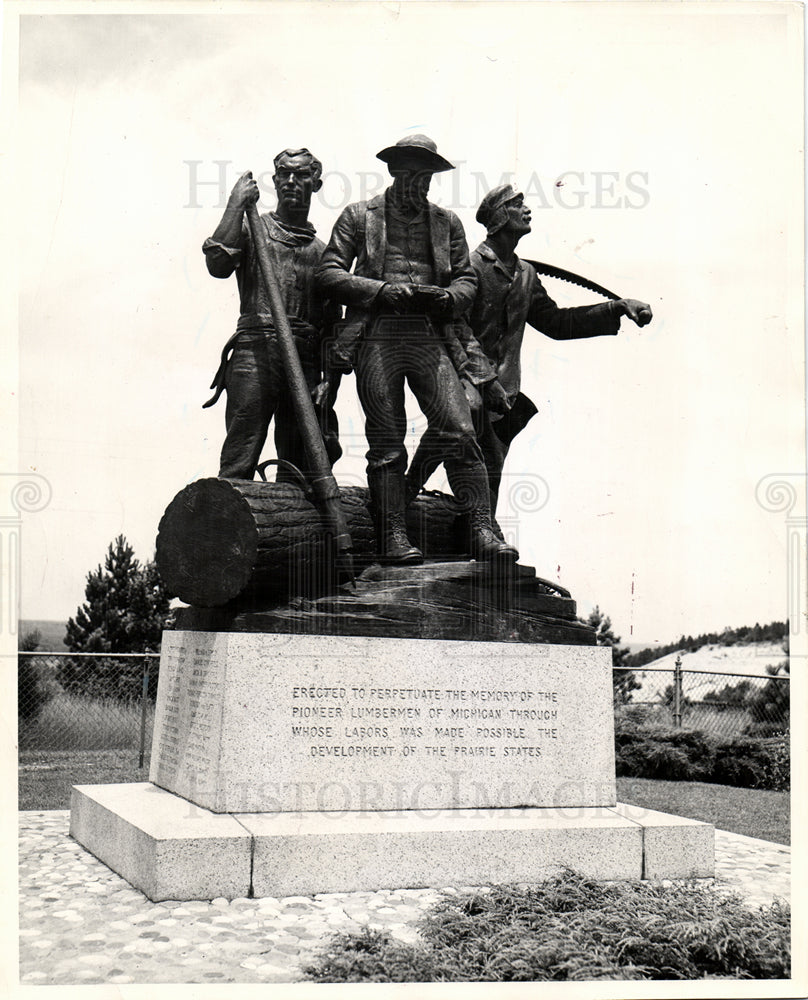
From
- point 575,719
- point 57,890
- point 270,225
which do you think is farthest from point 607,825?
point 270,225

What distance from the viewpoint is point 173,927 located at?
194 inches

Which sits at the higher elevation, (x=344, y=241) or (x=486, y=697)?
(x=344, y=241)

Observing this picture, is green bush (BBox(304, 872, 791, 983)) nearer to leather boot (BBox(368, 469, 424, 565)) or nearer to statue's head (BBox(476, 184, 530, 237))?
leather boot (BBox(368, 469, 424, 565))

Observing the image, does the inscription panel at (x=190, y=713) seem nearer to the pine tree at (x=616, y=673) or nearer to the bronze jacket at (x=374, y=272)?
the bronze jacket at (x=374, y=272)

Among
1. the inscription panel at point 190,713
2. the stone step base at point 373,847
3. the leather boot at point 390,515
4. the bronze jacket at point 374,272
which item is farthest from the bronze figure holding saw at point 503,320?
the stone step base at point 373,847

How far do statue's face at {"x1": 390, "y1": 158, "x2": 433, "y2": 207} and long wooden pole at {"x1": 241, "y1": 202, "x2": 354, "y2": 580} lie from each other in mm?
891

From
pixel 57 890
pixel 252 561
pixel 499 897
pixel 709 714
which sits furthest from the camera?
pixel 709 714

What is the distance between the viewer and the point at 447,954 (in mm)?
4621

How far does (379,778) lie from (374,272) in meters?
2.99

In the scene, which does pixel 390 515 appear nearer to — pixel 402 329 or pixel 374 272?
pixel 402 329

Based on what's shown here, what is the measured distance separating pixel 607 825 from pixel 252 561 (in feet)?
7.66

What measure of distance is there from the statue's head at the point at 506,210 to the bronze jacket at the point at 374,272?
0.30m

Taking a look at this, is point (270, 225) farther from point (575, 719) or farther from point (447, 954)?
point (447, 954)

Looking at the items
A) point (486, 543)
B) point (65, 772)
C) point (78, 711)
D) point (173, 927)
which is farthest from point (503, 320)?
point (78, 711)
